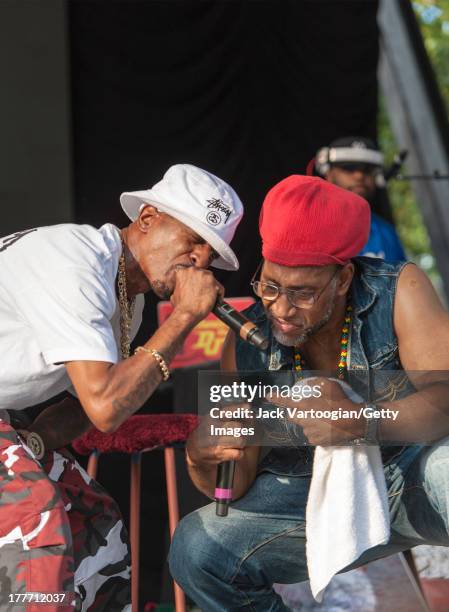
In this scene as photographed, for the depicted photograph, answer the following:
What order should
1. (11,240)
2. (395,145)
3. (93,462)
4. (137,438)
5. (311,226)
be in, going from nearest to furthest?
(11,240) < (311,226) < (137,438) < (93,462) < (395,145)

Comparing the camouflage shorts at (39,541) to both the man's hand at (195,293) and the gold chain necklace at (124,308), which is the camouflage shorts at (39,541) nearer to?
the gold chain necklace at (124,308)

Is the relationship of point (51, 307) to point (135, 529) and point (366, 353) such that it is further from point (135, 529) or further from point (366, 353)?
point (135, 529)

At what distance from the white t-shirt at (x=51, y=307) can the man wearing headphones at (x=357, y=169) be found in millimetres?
2787

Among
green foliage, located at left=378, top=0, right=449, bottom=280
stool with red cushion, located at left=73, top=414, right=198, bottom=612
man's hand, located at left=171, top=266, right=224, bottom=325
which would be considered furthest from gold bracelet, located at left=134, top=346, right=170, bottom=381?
green foliage, located at left=378, top=0, right=449, bottom=280

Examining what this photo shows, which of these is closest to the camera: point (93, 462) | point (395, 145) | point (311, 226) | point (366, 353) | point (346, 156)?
point (311, 226)

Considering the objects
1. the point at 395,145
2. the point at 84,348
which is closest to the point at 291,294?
the point at 84,348

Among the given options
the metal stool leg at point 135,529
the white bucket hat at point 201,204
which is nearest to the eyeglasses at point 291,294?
the white bucket hat at point 201,204

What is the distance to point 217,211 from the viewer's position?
7.99 ft

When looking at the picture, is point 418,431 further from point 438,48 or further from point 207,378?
point 438,48

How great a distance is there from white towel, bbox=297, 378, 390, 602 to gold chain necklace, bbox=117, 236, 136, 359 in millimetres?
600

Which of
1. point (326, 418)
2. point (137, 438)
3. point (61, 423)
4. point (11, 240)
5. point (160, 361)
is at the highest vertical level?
point (11, 240)

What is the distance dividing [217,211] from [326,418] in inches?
23.8

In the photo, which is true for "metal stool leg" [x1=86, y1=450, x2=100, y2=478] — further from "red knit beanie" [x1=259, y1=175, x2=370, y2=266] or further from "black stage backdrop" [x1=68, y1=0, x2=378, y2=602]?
"black stage backdrop" [x1=68, y1=0, x2=378, y2=602]

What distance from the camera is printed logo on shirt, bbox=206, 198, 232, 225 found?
2.41 meters
